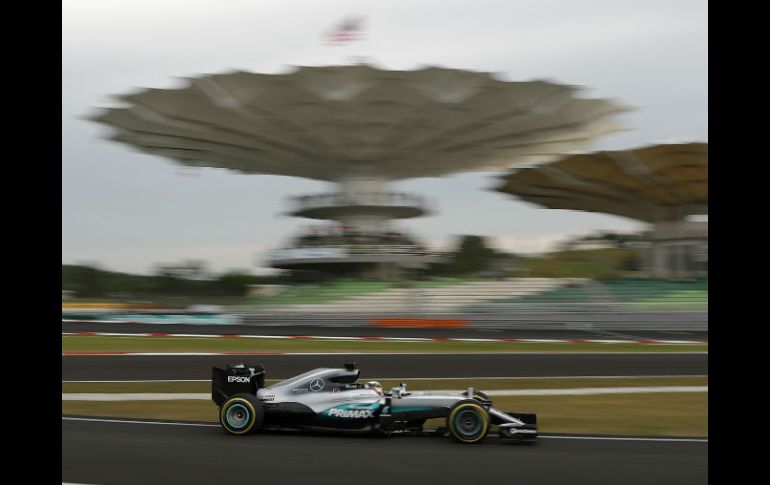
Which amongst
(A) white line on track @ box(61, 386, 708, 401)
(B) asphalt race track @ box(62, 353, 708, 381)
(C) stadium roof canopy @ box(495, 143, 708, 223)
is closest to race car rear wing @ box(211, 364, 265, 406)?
(A) white line on track @ box(61, 386, 708, 401)

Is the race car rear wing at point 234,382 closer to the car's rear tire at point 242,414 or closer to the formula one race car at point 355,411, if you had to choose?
the formula one race car at point 355,411

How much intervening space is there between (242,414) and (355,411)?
1.55 m

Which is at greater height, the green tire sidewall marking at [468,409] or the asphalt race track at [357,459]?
the green tire sidewall marking at [468,409]

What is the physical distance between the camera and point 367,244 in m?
42.1

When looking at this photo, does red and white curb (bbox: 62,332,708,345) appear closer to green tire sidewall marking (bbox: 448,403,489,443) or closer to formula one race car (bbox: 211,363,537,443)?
formula one race car (bbox: 211,363,537,443)

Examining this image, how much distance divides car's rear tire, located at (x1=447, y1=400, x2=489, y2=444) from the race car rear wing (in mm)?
2776

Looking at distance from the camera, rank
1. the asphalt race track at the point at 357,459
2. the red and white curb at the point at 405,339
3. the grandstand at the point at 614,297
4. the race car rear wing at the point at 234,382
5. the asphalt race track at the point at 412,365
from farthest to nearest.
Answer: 1. the grandstand at the point at 614,297
2. the red and white curb at the point at 405,339
3. the asphalt race track at the point at 412,365
4. the race car rear wing at the point at 234,382
5. the asphalt race track at the point at 357,459

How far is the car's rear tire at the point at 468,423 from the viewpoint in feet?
32.1

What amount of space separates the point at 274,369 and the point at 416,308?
16912mm

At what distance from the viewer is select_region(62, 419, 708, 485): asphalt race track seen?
7.98 metres

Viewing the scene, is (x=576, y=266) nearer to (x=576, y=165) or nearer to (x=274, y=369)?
(x=576, y=165)

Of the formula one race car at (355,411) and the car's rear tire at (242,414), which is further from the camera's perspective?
the car's rear tire at (242,414)

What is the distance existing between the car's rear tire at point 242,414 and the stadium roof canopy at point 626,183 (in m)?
30.1

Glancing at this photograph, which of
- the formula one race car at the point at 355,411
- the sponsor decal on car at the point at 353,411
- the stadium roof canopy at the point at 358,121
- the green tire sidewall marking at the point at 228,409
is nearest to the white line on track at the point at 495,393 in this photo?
the formula one race car at the point at 355,411
